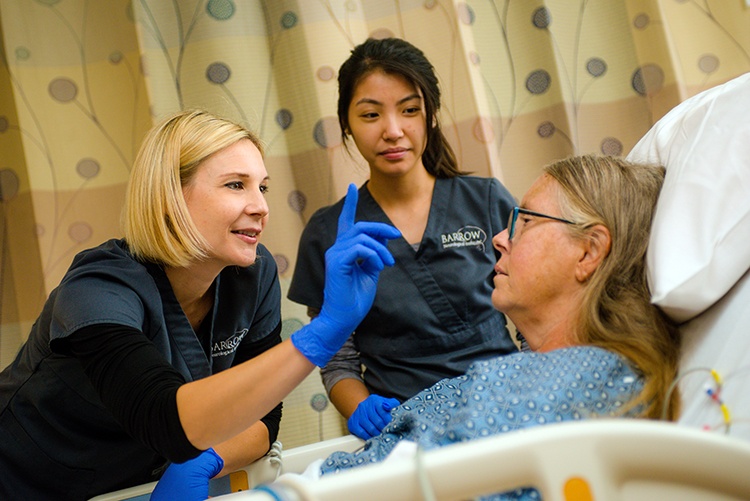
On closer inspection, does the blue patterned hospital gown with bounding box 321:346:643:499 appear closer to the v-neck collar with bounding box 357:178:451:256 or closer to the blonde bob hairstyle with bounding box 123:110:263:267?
the blonde bob hairstyle with bounding box 123:110:263:267

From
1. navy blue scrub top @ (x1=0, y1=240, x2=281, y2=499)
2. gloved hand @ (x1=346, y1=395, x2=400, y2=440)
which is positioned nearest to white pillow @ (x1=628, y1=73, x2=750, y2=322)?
gloved hand @ (x1=346, y1=395, x2=400, y2=440)

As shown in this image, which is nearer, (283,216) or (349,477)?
(349,477)

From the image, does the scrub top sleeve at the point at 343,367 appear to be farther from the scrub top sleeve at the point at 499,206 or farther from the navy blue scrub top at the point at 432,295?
the scrub top sleeve at the point at 499,206

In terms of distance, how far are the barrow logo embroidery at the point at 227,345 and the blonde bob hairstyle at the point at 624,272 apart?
71cm

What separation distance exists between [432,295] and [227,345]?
472 millimetres

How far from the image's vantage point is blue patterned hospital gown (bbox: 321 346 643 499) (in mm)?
897

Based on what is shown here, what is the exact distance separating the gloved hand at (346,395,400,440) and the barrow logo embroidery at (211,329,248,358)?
11.2 inches

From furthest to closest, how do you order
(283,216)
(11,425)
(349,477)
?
(283,216)
(11,425)
(349,477)

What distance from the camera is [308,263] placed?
1.74m

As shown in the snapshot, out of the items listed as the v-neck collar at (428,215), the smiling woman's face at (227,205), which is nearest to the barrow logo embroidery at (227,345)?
the smiling woman's face at (227,205)

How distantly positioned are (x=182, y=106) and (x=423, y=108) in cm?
69

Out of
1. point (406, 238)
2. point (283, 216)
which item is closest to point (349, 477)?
point (406, 238)

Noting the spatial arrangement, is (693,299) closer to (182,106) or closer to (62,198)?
(182,106)

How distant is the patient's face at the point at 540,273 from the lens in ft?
3.76
